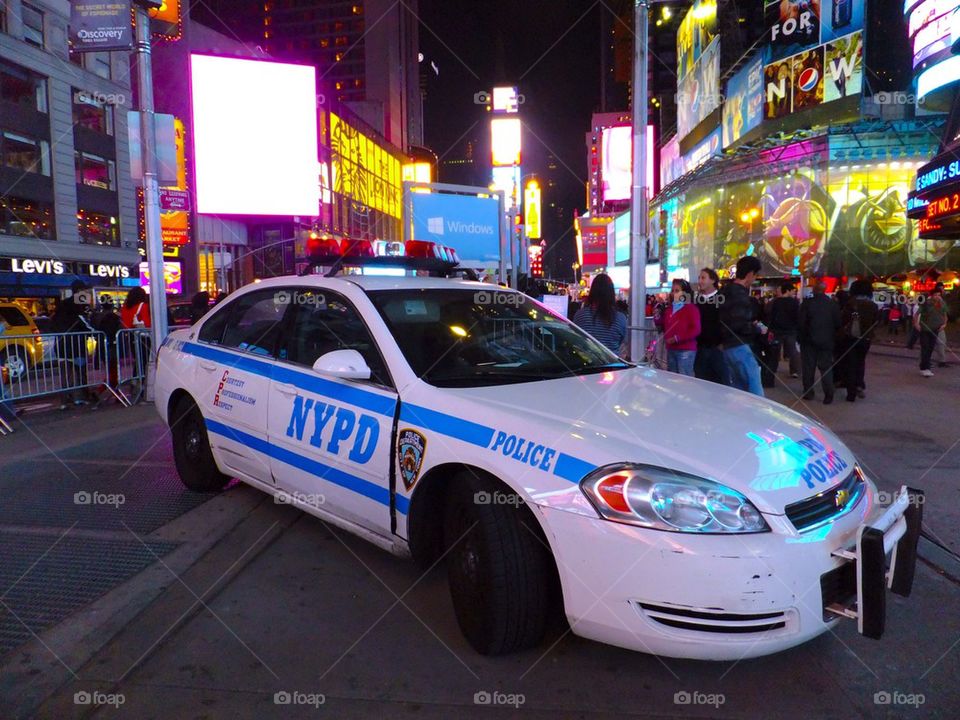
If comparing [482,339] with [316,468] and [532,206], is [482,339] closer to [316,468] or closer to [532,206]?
[316,468]

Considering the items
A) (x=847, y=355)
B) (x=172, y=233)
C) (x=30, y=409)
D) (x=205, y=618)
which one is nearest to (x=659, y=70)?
(x=172, y=233)

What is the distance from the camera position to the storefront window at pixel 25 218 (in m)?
27.5

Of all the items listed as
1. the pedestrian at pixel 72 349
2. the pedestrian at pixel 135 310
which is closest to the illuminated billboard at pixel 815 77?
the pedestrian at pixel 135 310

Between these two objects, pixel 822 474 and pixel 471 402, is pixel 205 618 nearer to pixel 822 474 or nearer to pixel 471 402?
pixel 471 402

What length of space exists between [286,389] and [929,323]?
12.6m

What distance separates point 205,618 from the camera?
310 centimetres

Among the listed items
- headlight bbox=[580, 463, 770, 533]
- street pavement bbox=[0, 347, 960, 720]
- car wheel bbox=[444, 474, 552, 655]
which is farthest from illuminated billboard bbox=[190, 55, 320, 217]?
headlight bbox=[580, 463, 770, 533]

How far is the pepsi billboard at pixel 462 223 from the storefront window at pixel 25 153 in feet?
83.6

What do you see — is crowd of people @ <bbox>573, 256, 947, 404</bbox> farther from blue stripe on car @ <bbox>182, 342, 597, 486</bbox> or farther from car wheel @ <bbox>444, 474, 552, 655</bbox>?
car wheel @ <bbox>444, 474, 552, 655</bbox>

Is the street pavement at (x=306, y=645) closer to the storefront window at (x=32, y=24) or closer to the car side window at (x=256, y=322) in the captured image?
the car side window at (x=256, y=322)

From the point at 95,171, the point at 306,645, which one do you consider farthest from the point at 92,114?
the point at 306,645

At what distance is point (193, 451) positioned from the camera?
4.78 metres

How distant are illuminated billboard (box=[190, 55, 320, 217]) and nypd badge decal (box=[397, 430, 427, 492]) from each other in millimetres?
26867

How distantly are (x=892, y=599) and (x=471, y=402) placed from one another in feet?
7.88
